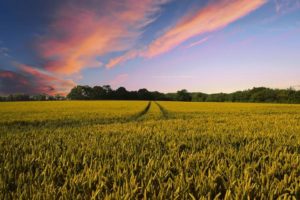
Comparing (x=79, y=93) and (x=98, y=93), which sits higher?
(x=79, y=93)

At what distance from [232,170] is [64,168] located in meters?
2.52

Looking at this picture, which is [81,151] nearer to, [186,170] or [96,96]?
[186,170]

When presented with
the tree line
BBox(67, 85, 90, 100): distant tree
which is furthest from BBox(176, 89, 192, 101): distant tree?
BBox(67, 85, 90, 100): distant tree

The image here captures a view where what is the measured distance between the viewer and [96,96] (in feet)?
415

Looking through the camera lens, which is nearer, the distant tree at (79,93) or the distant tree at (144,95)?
the distant tree at (144,95)

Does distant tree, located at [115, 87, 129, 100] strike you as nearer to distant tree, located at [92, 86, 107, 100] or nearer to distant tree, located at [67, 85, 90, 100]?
distant tree, located at [92, 86, 107, 100]

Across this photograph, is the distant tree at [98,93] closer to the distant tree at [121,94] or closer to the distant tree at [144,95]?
the distant tree at [121,94]

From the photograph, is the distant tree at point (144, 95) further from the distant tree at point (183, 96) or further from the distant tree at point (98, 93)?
the distant tree at point (98, 93)

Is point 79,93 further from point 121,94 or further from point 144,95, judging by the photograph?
point 144,95

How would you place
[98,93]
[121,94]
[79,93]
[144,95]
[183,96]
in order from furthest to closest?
[79,93] < [183,96] < [144,95] < [98,93] < [121,94]

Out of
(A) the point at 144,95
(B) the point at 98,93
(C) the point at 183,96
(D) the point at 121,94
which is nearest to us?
(D) the point at 121,94

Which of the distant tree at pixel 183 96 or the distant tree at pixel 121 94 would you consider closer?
the distant tree at pixel 121 94

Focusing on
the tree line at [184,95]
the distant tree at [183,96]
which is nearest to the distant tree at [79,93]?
the tree line at [184,95]

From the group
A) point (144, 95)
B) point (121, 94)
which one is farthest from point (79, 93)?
point (144, 95)
